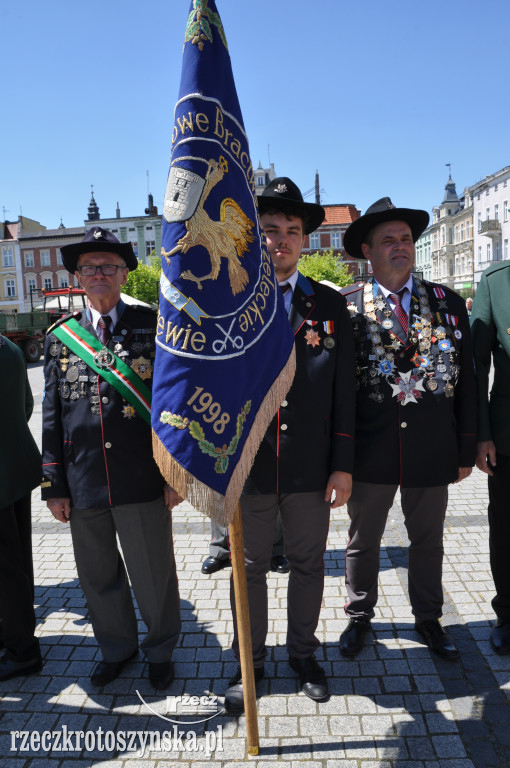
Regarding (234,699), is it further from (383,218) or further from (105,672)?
(383,218)

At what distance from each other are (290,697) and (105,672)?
1.00 meters

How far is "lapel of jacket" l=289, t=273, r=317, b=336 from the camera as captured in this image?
2867 mm

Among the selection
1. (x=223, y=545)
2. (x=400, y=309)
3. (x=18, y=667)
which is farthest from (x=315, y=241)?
(x=18, y=667)

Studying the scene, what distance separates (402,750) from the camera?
248 centimetres

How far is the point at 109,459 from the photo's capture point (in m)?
2.88

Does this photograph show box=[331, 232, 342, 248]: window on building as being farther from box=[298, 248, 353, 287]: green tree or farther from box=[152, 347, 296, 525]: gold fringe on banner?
box=[152, 347, 296, 525]: gold fringe on banner

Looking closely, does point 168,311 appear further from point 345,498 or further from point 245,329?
point 345,498

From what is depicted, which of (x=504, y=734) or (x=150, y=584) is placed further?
(x=150, y=584)

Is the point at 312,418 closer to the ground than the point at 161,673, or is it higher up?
higher up

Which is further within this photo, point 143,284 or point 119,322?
point 143,284

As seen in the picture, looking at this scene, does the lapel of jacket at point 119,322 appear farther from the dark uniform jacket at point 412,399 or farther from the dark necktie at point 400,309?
the dark necktie at point 400,309

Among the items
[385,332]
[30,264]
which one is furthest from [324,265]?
[385,332]

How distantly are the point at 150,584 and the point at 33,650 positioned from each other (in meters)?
0.82

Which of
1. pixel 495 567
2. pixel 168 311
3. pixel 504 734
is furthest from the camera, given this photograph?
pixel 495 567
